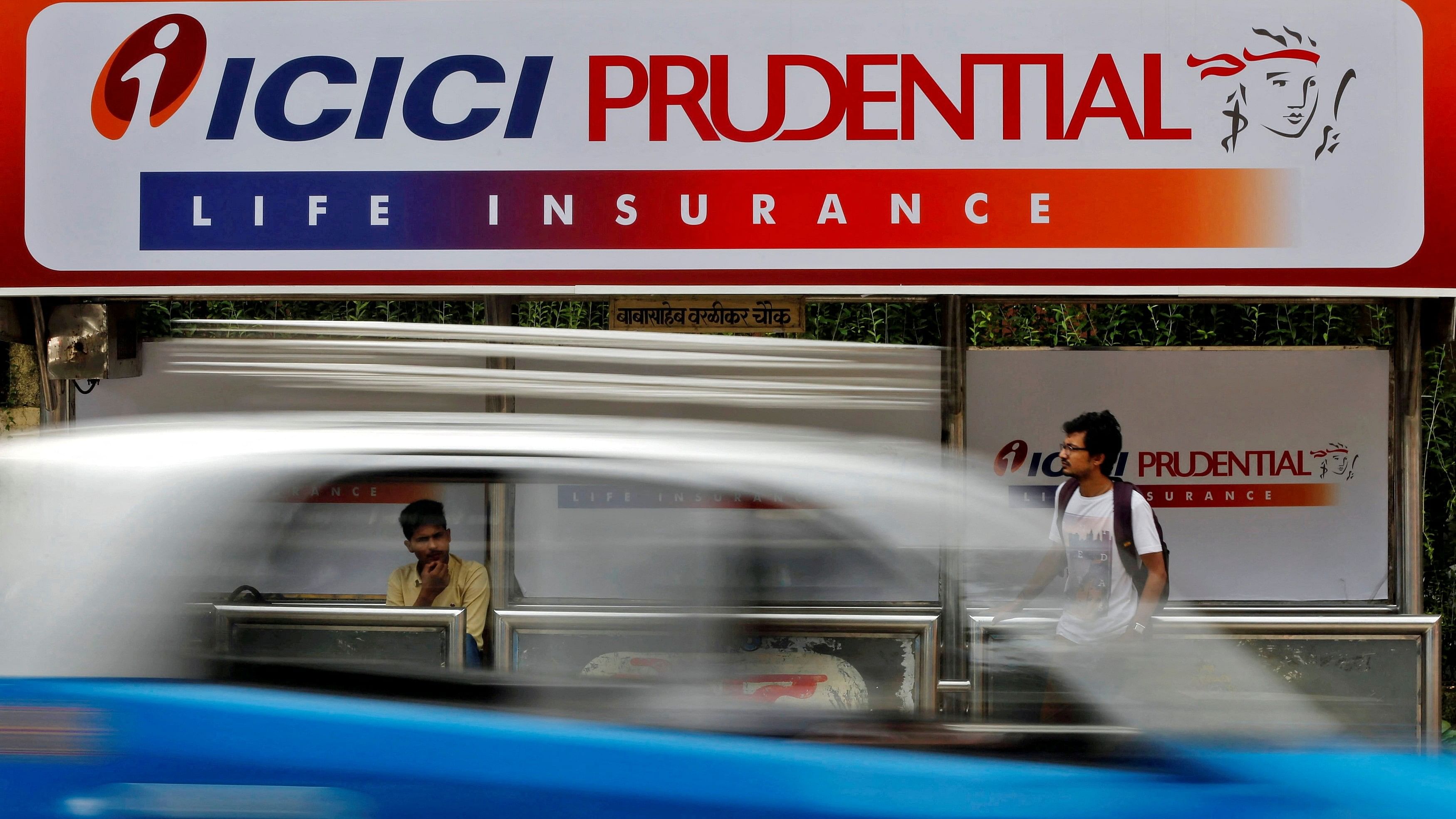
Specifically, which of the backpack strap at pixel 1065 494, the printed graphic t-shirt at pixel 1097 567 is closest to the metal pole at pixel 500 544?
the printed graphic t-shirt at pixel 1097 567

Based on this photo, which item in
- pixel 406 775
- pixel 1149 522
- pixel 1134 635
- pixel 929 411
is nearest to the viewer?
pixel 406 775

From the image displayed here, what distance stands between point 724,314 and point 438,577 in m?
2.27

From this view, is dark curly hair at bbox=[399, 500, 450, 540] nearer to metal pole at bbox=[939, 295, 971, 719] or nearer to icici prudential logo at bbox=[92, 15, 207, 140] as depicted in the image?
metal pole at bbox=[939, 295, 971, 719]

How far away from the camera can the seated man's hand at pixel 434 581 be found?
150 inches

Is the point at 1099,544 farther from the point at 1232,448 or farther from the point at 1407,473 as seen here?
the point at 1407,473

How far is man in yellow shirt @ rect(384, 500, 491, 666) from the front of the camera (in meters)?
2.79

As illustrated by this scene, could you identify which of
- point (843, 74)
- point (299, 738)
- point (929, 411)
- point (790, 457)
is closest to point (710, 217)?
point (843, 74)

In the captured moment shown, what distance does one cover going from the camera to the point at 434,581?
156 inches

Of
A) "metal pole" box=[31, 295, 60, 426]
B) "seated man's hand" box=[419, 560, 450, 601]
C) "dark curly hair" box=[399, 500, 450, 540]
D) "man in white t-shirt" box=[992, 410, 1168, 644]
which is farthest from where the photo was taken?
"metal pole" box=[31, 295, 60, 426]

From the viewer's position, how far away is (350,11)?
564 cm

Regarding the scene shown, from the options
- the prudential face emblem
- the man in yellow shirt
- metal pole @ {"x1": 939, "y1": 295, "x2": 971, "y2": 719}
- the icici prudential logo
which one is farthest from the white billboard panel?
the icici prudential logo

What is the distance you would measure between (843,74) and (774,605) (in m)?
3.68

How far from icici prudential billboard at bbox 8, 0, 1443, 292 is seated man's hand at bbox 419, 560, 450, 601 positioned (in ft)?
6.32

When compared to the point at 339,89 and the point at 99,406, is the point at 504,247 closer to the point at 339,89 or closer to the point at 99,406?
the point at 339,89
